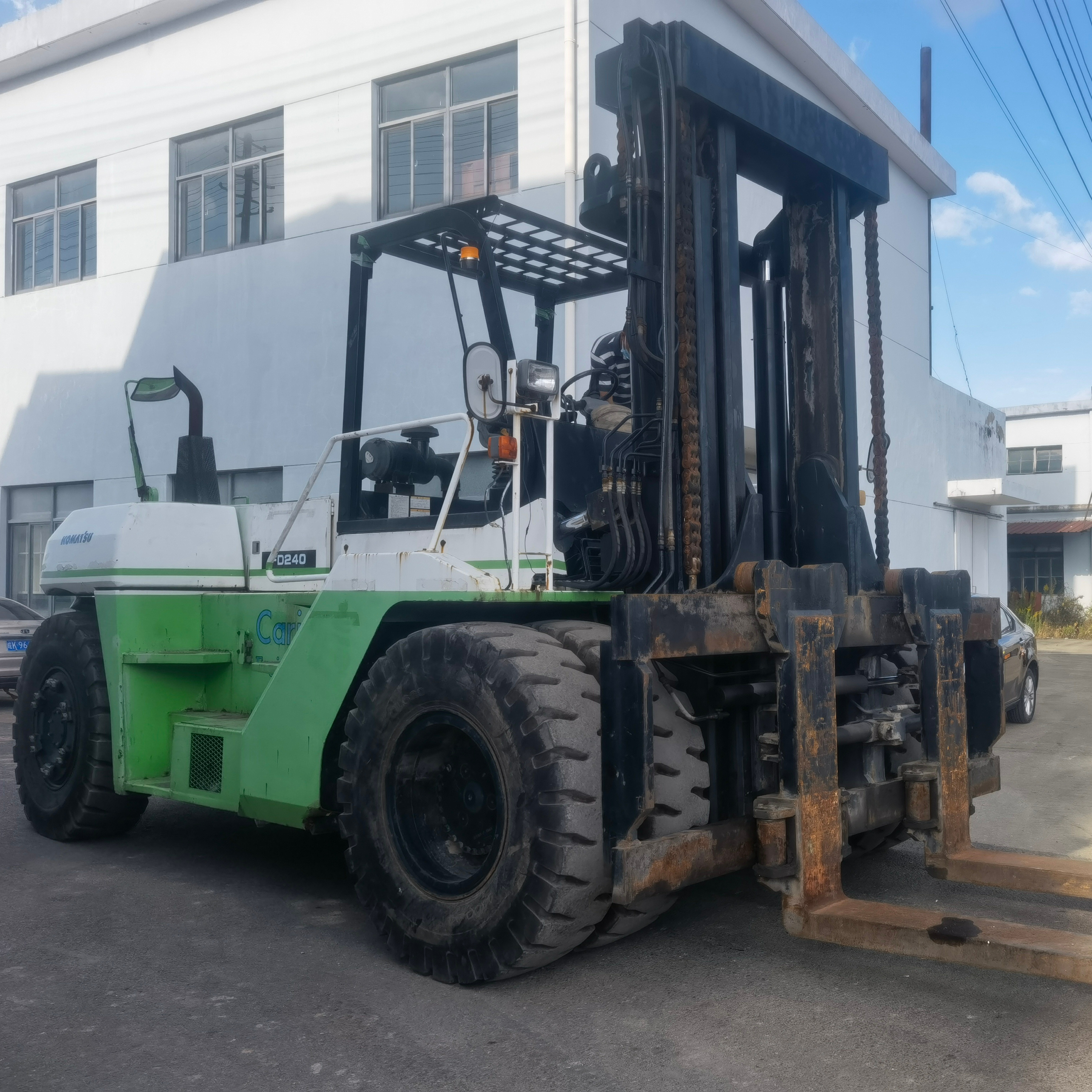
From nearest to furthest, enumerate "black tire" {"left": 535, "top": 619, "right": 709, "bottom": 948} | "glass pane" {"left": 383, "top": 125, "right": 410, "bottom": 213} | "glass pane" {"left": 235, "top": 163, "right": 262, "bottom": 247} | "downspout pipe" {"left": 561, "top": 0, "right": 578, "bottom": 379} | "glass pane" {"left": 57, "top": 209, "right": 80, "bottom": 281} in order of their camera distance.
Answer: "black tire" {"left": 535, "top": 619, "right": 709, "bottom": 948} → "downspout pipe" {"left": 561, "top": 0, "right": 578, "bottom": 379} → "glass pane" {"left": 383, "top": 125, "right": 410, "bottom": 213} → "glass pane" {"left": 235, "top": 163, "right": 262, "bottom": 247} → "glass pane" {"left": 57, "top": 209, "right": 80, "bottom": 281}

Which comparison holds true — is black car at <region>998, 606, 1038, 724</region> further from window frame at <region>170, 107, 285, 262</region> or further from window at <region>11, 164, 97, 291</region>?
window at <region>11, 164, 97, 291</region>

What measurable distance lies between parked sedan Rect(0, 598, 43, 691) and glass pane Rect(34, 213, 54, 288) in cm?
806

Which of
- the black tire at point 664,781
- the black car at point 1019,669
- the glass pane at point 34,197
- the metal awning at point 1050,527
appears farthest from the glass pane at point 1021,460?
the black tire at point 664,781

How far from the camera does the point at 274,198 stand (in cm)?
1694

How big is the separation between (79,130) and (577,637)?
18279 millimetres

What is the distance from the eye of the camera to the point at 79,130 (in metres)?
19.3

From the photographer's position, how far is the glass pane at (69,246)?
1980 centimetres

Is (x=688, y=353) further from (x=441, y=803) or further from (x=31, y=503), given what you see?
(x=31, y=503)

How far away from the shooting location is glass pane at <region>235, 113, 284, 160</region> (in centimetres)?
1689

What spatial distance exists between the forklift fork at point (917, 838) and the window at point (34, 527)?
17418 millimetres

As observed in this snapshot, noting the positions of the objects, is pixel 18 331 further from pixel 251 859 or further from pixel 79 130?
pixel 251 859

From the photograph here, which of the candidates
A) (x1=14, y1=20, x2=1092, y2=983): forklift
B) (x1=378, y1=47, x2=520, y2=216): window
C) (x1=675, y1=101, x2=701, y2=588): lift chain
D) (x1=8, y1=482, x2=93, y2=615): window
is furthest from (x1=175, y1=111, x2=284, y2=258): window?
(x1=675, y1=101, x2=701, y2=588): lift chain

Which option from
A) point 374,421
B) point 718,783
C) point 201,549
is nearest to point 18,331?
point 374,421

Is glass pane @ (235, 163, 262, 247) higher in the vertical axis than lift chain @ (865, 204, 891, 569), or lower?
higher
